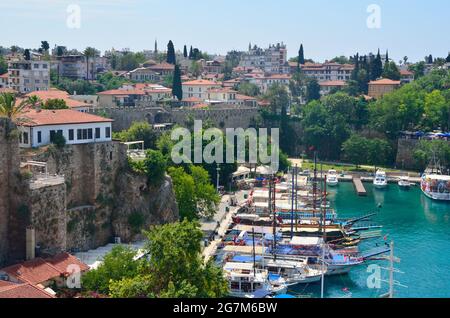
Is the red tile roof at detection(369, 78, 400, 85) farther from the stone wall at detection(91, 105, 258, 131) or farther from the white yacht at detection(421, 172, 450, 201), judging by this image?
the white yacht at detection(421, 172, 450, 201)

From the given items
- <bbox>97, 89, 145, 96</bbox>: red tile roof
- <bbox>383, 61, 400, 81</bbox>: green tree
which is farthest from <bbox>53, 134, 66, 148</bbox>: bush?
<bbox>383, 61, 400, 81</bbox>: green tree

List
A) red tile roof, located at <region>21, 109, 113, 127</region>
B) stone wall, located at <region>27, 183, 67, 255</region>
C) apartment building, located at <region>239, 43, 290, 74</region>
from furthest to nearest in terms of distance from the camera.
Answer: apartment building, located at <region>239, 43, 290, 74</region> → red tile roof, located at <region>21, 109, 113, 127</region> → stone wall, located at <region>27, 183, 67, 255</region>

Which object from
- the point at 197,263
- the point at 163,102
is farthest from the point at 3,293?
the point at 163,102

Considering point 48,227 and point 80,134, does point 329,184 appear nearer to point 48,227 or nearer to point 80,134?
point 80,134

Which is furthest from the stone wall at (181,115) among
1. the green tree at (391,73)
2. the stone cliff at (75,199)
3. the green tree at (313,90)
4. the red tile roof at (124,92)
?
the green tree at (391,73)

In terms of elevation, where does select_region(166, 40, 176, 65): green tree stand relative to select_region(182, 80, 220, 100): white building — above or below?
above
